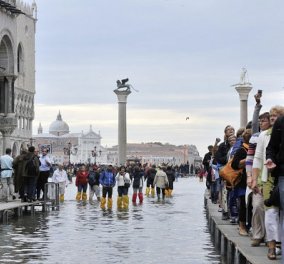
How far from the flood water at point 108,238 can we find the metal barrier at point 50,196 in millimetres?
525

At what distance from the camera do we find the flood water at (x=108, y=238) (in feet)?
48.8

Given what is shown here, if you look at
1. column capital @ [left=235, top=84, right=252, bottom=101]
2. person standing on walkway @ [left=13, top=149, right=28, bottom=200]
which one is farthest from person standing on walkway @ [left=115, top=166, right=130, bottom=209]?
column capital @ [left=235, top=84, right=252, bottom=101]

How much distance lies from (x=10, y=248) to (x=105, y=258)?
220cm

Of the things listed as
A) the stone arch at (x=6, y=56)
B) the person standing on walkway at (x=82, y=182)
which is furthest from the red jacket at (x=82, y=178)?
the stone arch at (x=6, y=56)

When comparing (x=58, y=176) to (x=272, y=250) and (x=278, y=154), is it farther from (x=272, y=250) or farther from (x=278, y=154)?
(x=278, y=154)

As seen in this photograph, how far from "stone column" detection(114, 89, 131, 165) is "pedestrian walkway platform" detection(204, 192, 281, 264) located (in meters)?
65.3

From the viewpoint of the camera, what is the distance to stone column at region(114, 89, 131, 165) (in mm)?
84438

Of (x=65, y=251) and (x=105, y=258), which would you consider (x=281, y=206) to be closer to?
(x=105, y=258)

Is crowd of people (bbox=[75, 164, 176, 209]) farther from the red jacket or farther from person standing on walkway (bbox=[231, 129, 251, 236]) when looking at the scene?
person standing on walkway (bbox=[231, 129, 251, 236])

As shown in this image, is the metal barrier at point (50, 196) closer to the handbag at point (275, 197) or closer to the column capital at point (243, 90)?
the handbag at point (275, 197)

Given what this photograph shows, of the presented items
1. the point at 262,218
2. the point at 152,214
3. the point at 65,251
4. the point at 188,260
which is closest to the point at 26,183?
the point at 152,214

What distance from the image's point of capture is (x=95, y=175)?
3584 cm

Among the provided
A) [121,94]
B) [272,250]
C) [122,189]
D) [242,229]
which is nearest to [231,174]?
[242,229]

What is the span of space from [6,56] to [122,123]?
47496 mm
